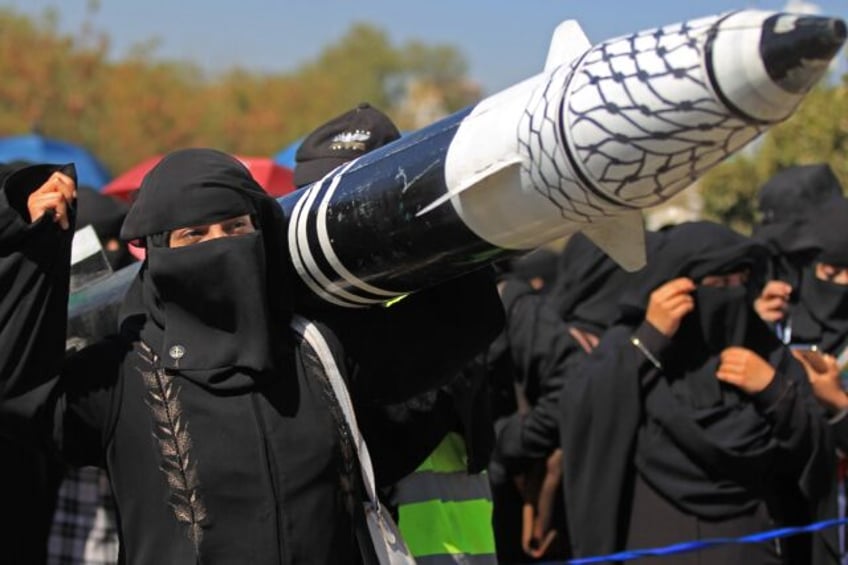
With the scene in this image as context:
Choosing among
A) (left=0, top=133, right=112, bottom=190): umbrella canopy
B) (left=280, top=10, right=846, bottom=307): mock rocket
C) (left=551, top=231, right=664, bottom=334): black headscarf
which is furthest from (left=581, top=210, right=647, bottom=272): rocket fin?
(left=0, top=133, right=112, bottom=190): umbrella canopy

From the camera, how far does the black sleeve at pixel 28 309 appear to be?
2.85 meters

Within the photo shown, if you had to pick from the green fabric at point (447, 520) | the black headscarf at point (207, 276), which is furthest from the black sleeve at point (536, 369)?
the black headscarf at point (207, 276)

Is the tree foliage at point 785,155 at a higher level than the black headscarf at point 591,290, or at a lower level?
higher

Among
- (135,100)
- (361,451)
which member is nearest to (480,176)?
(361,451)

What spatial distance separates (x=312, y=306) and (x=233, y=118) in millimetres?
42638

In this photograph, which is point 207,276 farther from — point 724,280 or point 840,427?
point 840,427

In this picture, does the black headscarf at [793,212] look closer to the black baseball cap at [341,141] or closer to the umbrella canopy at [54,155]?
the black baseball cap at [341,141]

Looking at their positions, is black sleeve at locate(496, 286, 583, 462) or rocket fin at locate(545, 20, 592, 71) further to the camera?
black sleeve at locate(496, 286, 583, 462)

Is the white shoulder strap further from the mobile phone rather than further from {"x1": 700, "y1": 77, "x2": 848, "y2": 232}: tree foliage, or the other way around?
{"x1": 700, "y1": 77, "x2": 848, "y2": 232}: tree foliage

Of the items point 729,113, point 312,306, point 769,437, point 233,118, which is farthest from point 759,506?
point 233,118

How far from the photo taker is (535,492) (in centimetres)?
628

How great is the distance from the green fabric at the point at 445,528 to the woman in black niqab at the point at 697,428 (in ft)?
3.80

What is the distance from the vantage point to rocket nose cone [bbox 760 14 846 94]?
87.2 inches

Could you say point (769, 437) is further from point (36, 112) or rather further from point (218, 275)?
point (36, 112)
